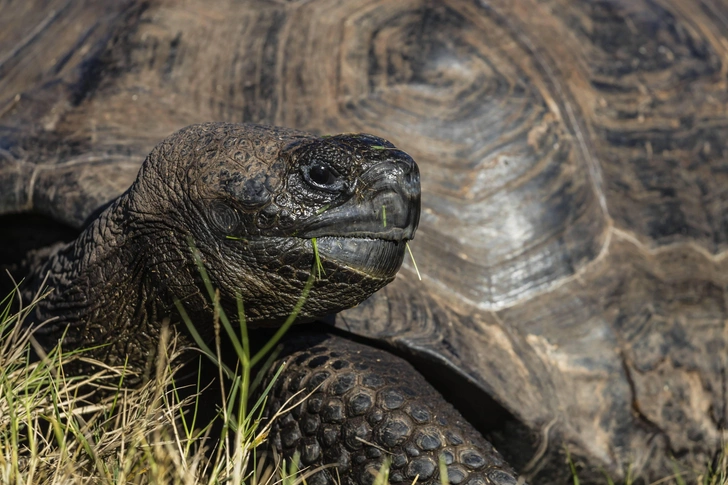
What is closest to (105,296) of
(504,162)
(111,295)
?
(111,295)

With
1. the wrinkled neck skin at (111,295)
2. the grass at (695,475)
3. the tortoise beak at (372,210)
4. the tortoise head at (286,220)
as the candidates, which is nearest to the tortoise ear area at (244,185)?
the tortoise head at (286,220)

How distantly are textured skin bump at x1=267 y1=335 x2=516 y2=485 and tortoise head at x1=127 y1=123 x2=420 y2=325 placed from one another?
0.98ft

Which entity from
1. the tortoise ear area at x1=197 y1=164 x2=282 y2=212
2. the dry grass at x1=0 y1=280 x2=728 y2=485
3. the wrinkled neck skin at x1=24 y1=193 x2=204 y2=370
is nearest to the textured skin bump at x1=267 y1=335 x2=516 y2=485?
the dry grass at x1=0 y1=280 x2=728 y2=485

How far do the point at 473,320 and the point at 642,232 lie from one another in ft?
3.17

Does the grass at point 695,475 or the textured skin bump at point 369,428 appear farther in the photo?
the grass at point 695,475

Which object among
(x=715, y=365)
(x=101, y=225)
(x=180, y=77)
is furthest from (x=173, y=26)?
(x=715, y=365)

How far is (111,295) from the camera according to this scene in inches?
105

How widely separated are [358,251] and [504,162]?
4.12 feet

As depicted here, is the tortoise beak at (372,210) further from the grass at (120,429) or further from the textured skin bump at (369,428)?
the textured skin bump at (369,428)

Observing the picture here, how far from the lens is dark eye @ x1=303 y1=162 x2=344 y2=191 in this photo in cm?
235

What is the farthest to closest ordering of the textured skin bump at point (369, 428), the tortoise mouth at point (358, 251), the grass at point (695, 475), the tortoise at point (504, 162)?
the tortoise at point (504, 162), the grass at point (695, 475), the textured skin bump at point (369, 428), the tortoise mouth at point (358, 251)

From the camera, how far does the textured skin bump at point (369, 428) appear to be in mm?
2545

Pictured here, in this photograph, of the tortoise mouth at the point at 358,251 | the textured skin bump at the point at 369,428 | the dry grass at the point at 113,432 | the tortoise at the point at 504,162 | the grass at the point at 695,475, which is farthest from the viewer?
the tortoise at the point at 504,162

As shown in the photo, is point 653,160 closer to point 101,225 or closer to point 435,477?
point 435,477
